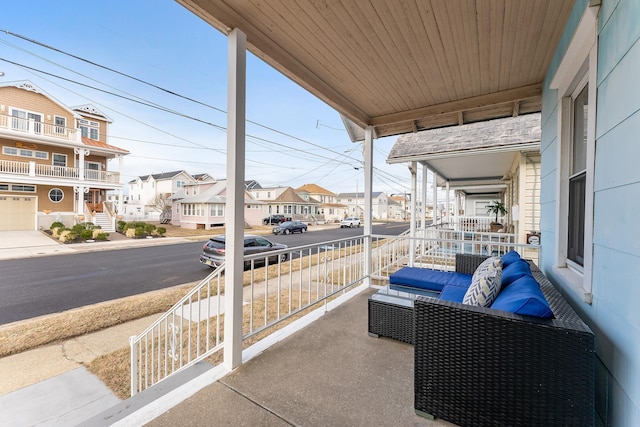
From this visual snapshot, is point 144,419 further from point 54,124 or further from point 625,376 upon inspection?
point 54,124

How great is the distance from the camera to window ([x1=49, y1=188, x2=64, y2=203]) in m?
14.6

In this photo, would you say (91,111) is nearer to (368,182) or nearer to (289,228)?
(289,228)

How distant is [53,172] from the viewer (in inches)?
560

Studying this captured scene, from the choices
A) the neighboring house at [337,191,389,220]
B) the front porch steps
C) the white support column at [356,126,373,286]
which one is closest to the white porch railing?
the white support column at [356,126,373,286]

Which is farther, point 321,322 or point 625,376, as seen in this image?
A: point 321,322

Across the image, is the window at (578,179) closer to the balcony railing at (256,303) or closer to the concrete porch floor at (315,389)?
the balcony railing at (256,303)

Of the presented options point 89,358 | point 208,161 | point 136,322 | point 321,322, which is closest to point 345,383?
point 321,322

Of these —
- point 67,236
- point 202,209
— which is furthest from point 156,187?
A: point 67,236

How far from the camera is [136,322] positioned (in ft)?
12.9

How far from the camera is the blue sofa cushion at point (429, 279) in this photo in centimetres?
267

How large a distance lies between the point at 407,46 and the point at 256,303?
413cm

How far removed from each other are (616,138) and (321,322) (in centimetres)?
245

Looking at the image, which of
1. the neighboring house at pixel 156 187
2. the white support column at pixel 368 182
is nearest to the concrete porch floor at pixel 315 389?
the white support column at pixel 368 182

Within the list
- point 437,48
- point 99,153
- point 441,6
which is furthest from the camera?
point 99,153
